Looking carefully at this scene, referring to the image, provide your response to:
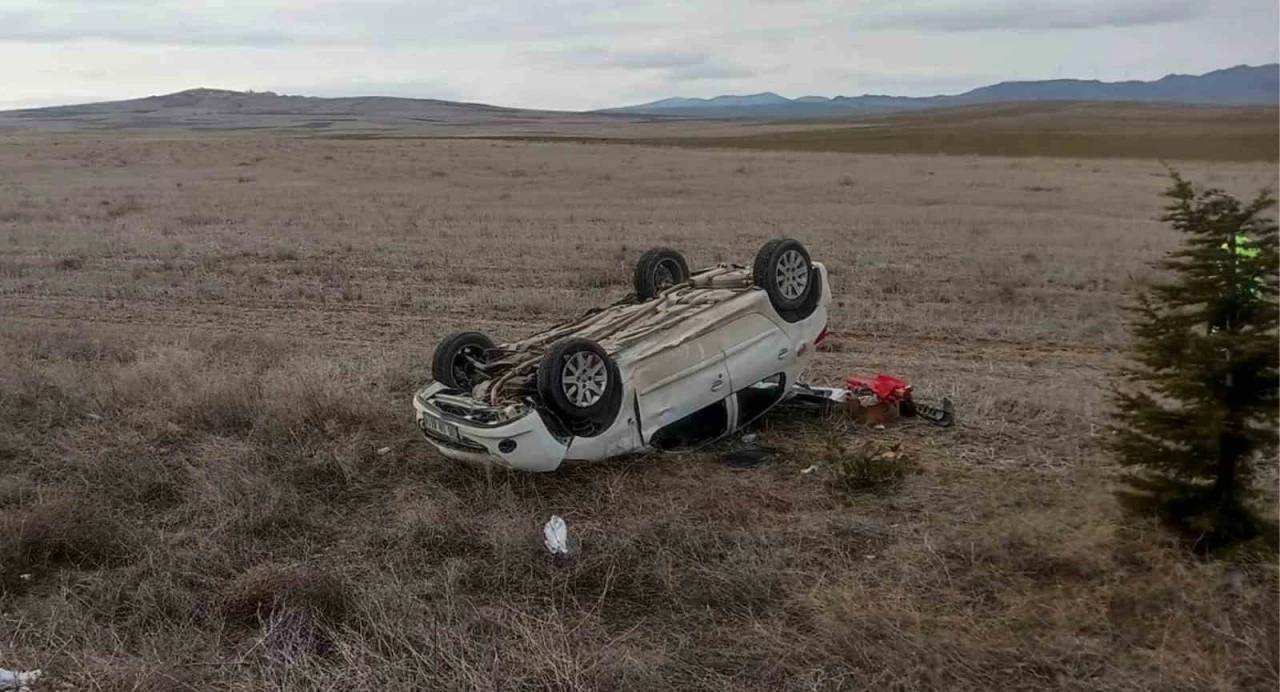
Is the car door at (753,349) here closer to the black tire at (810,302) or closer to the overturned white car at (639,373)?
the overturned white car at (639,373)

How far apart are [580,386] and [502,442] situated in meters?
0.54

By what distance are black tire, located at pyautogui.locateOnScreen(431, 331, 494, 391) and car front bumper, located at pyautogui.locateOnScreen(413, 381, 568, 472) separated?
0.52 meters

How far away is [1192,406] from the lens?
4.18 meters

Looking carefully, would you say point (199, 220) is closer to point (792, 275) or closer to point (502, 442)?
point (792, 275)

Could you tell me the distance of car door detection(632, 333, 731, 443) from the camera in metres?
6.09

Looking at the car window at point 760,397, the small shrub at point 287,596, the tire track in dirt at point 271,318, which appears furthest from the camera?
the tire track in dirt at point 271,318

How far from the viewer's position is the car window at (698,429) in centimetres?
644

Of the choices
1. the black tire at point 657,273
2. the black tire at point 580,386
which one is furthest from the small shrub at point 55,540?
the black tire at point 657,273

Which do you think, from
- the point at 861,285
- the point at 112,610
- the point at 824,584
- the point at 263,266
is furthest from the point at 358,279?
the point at 824,584

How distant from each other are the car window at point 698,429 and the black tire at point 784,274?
2.72 feet

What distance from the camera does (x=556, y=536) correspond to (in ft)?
17.0

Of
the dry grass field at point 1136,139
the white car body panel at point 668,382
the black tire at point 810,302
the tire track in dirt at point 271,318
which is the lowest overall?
the tire track in dirt at point 271,318

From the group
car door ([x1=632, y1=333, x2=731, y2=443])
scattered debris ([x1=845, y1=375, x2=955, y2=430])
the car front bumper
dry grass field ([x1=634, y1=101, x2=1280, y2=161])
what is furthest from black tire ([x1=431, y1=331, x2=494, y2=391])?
dry grass field ([x1=634, y1=101, x2=1280, y2=161])

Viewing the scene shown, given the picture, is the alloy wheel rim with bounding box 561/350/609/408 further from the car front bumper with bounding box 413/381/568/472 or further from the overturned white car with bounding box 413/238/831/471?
the car front bumper with bounding box 413/381/568/472
